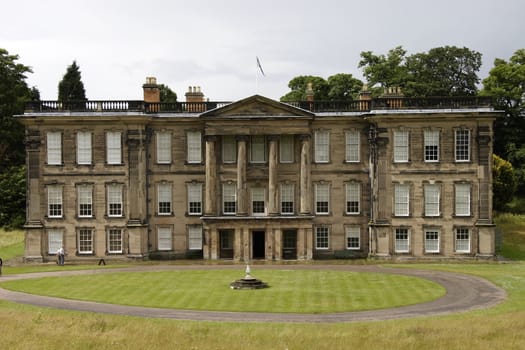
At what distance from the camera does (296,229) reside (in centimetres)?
5484

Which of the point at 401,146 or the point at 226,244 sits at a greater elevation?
the point at 401,146

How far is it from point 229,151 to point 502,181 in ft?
102

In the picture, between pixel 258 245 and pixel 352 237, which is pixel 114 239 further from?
pixel 352 237

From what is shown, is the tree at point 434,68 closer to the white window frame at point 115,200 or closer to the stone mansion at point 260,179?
the stone mansion at point 260,179

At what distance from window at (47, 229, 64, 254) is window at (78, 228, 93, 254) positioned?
1409 millimetres

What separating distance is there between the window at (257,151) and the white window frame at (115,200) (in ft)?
35.3

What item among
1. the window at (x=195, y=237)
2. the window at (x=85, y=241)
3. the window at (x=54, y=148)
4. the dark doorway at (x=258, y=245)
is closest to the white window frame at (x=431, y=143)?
the dark doorway at (x=258, y=245)

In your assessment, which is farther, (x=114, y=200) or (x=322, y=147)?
(x=322, y=147)

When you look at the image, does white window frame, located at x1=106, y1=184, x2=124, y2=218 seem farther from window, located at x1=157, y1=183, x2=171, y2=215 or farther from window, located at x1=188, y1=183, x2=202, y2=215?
window, located at x1=188, y1=183, x2=202, y2=215

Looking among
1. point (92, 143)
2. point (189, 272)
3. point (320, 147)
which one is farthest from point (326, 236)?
point (92, 143)

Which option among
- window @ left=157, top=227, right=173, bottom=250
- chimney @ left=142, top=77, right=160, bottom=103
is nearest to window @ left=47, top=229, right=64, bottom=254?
window @ left=157, top=227, right=173, bottom=250

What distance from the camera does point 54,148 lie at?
5584 centimetres

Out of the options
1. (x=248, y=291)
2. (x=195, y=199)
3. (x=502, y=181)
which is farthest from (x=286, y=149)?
(x=502, y=181)

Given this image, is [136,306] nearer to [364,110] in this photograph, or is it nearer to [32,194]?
[32,194]
